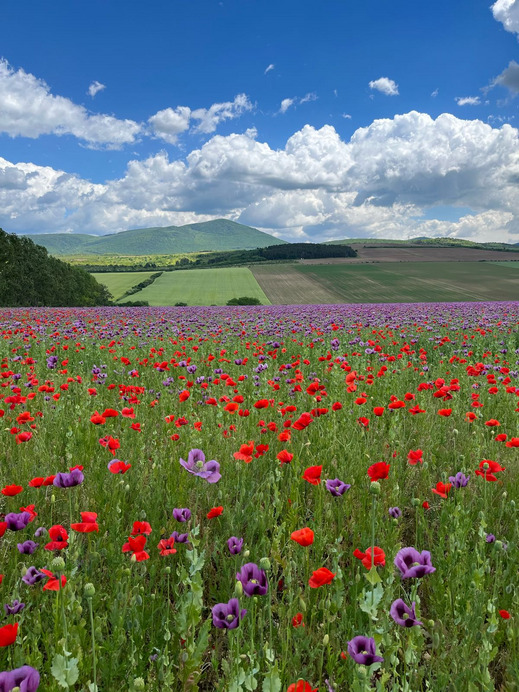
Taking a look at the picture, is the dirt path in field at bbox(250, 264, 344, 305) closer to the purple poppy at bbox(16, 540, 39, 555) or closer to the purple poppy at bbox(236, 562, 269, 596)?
the purple poppy at bbox(16, 540, 39, 555)

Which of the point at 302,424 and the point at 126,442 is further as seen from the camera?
the point at 126,442

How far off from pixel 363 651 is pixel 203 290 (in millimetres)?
49653

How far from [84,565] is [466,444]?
10.1ft

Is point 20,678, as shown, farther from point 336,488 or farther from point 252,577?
point 336,488

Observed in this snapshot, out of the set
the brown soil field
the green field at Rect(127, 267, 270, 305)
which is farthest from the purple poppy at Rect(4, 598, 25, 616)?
the brown soil field

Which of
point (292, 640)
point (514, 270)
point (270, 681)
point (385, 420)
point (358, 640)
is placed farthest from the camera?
point (514, 270)

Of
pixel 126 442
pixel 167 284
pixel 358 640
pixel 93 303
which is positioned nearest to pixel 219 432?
pixel 126 442

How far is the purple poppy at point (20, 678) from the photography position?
1042 mm

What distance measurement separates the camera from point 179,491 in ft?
8.54

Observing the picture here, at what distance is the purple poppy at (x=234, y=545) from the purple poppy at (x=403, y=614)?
0.64m

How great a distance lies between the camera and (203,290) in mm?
49906

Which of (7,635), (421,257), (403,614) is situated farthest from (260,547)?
(421,257)

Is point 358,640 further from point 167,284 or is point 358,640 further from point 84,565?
point 167,284

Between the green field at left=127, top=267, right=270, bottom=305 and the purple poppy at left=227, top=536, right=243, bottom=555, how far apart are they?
1546 inches
